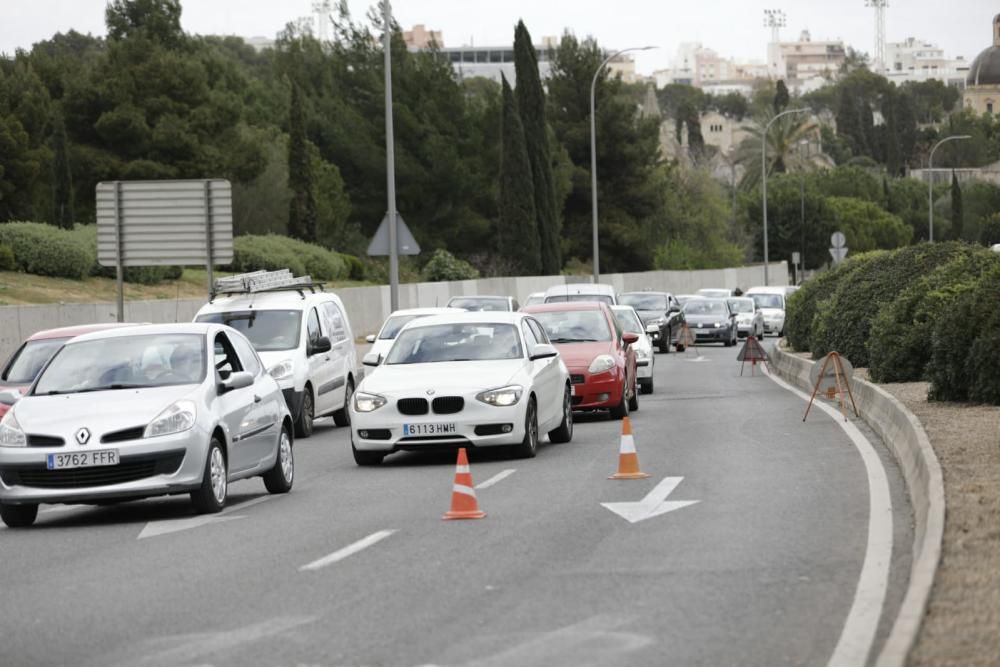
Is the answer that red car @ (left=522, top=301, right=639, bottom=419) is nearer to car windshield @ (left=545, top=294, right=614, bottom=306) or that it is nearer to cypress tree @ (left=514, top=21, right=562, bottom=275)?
car windshield @ (left=545, top=294, right=614, bottom=306)

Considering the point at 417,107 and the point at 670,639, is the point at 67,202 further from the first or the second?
the point at 670,639

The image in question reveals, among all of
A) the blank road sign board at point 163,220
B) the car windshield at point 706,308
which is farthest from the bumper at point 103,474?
the car windshield at point 706,308

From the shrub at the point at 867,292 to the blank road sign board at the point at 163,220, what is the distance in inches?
434

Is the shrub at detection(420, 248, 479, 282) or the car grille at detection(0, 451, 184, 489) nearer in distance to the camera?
the car grille at detection(0, 451, 184, 489)

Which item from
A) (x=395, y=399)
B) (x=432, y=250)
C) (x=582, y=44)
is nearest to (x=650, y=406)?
(x=395, y=399)

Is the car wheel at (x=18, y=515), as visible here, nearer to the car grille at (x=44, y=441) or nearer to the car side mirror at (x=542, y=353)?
the car grille at (x=44, y=441)

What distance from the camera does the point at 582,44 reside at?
9556cm

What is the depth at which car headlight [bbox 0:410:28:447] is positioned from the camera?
1366cm

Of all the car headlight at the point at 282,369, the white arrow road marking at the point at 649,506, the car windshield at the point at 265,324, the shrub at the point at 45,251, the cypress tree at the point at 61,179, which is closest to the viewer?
the white arrow road marking at the point at 649,506

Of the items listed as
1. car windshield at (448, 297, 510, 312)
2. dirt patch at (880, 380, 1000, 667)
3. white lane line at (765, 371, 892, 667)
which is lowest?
white lane line at (765, 371, 892, 667)

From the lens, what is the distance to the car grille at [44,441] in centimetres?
1357

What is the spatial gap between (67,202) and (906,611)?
46634 mm

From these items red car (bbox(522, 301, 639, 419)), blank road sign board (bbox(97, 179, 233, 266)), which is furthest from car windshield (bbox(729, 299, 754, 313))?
red car (bbox(522, 301, 639, 419))

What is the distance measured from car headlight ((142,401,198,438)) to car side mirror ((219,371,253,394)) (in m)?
0.71
